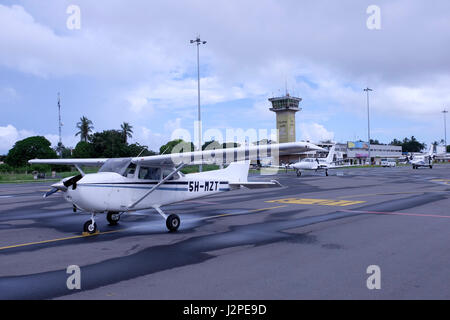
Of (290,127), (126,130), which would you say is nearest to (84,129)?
(126,130)

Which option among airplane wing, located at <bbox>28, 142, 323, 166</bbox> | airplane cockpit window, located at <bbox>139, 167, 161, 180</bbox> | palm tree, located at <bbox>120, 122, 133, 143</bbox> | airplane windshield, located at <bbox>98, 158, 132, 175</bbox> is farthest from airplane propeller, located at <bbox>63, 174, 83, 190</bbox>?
Answer: palm tree, located at <bbox>120, 122, 133, 143</bbox>

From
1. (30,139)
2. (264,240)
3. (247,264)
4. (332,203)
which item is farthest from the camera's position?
(30,139)

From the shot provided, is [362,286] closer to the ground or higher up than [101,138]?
closer to the ground

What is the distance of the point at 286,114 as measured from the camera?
389ft

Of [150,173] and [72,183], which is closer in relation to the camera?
[72,183]

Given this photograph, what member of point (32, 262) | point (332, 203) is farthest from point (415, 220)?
point (32, 262)

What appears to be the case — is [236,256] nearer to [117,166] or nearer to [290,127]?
[117,166]

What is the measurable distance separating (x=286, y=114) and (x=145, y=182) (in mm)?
111601

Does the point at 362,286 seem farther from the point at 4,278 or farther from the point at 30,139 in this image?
the point at 30,139

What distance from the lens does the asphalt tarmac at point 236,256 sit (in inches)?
210

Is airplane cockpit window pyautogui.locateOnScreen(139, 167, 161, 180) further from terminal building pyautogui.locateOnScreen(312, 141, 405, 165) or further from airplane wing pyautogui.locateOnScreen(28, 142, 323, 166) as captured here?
terminal building pyautogui.locateOnScreen(312, 141, 405, 165)

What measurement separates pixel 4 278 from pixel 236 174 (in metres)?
8.01

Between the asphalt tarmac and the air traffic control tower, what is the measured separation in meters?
104
